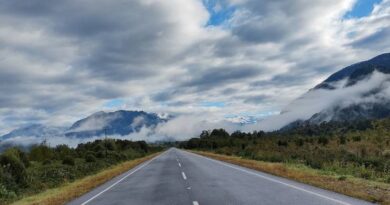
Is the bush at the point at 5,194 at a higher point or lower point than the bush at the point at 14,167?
lower

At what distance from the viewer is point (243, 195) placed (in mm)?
14836

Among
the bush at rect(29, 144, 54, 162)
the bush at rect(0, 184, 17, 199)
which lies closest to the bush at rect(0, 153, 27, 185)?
the bush at rect(0, 184, 17, 199)

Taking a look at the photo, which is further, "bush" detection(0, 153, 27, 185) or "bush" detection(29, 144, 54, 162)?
"bush" detection(29, 144, 54, 162)

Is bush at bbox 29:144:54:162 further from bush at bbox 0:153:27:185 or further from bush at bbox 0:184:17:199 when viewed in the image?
bush at bbox 0:184:17:199

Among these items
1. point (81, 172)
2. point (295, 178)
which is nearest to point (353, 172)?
point (295, 178)

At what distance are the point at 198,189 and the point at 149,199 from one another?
111 inches

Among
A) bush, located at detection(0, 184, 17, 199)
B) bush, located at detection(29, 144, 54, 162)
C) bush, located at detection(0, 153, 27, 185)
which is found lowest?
bush, located at detection(0, 184, 17, 199)

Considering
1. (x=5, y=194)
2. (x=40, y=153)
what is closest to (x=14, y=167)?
(x=5, y=194)

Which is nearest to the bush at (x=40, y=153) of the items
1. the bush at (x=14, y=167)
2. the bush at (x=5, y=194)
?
the bush at (x=14, y=167)

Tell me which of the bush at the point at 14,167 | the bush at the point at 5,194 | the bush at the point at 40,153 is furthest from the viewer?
the bush at the point at 40,153

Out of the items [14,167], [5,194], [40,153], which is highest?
[40,153]

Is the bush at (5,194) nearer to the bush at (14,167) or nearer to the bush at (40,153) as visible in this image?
the bush at (14,167)

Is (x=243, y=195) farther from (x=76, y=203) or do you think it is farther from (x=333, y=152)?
(x=333, y=152)

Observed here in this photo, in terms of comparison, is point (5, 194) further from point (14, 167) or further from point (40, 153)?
point (40, 153)
